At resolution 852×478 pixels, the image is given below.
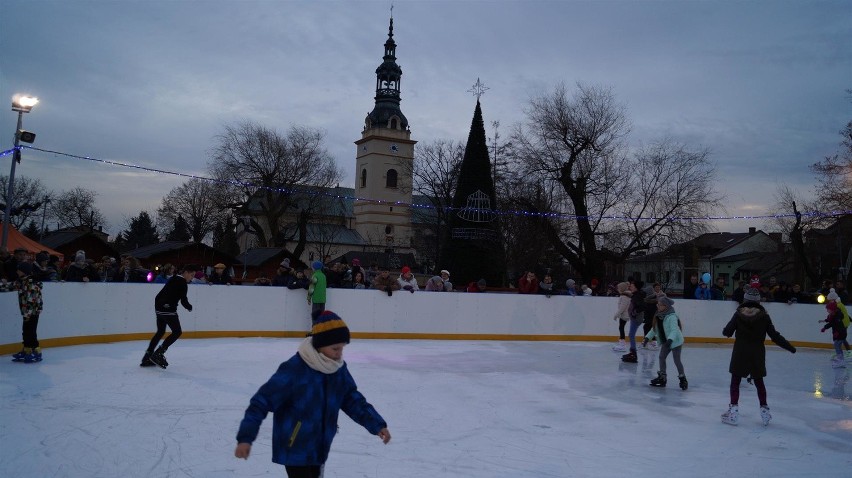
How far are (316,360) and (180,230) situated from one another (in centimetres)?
6221

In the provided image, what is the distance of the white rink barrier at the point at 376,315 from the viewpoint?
Result: 12.4 m

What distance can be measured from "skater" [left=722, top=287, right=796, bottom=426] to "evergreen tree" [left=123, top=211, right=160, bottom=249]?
2654 inches

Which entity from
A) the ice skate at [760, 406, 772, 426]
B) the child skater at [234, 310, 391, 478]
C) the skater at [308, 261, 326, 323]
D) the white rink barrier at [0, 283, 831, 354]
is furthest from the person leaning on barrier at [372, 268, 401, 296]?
the child skater at [234, 310, 391, 478]

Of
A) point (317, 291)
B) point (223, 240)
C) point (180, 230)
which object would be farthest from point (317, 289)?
point (180, 230)

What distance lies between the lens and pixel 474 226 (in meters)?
26.7

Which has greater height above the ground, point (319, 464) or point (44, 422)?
point (319, 464)

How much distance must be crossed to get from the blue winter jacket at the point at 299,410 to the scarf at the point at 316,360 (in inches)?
1.6

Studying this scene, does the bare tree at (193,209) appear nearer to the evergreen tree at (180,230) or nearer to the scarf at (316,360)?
the evergreen tree at (180,230)

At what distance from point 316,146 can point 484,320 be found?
110 feet

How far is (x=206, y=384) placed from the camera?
8.67m

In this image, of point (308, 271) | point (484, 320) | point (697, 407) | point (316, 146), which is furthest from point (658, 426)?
point (316, 146)

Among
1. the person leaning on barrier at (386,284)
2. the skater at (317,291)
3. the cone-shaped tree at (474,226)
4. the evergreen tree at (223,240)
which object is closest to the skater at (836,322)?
the person leaning on barrier at (386,284)

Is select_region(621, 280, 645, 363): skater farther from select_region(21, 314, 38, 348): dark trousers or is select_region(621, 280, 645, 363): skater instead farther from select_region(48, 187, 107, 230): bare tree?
select_region(48, 187, 107, 230): bare tree

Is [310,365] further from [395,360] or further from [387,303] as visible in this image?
[387,303]
